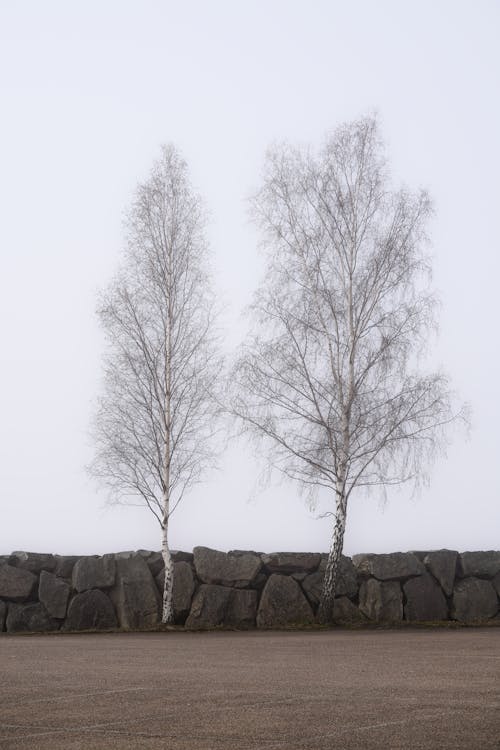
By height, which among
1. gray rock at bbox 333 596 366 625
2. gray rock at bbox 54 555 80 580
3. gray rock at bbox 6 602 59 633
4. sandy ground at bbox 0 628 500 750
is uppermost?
gray rock at bbox 54 555 80 580

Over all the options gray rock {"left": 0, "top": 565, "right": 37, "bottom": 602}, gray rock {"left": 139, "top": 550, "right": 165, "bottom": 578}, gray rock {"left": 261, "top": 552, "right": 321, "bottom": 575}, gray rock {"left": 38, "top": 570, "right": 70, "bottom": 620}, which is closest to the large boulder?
gray rock {"left": 261, "top": 552, "right": 321, "bottom": 575}

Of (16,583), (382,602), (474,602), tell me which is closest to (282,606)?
(382,602)

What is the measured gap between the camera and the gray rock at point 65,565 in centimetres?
2152

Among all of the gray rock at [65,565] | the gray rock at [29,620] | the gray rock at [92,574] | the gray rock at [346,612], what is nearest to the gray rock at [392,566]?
the gray rock at [346,612]

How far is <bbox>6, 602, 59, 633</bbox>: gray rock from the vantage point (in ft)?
69.5

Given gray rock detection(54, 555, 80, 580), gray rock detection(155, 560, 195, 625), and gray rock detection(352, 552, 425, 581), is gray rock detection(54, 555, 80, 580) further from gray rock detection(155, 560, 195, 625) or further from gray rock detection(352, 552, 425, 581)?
gray rock detection(352, 552, 425, 581)

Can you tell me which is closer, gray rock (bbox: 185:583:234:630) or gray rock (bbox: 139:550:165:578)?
gray rock (bbox: 185:583:234:630)

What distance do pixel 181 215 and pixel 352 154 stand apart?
4.16m

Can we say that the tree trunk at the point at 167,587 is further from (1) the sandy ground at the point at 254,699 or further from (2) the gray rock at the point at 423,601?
(1) the sandy ground at the point at 254,699

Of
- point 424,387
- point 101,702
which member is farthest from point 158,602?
point 101,702

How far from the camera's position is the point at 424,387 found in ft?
70.5

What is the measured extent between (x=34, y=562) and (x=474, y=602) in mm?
9216

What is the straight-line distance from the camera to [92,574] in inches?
841

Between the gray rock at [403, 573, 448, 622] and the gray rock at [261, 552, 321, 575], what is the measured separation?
6.50 feet
